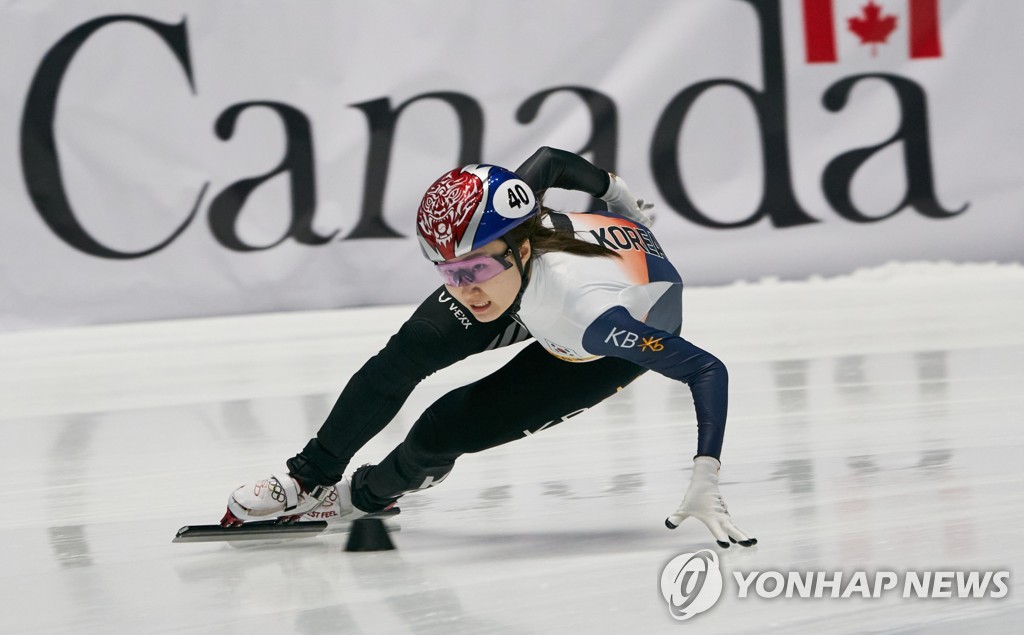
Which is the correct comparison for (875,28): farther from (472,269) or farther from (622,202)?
(472,269)

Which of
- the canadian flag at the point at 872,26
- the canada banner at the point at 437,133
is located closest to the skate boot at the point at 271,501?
the canada banner at the point at 437,133

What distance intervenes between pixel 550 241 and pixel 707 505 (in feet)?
2.00

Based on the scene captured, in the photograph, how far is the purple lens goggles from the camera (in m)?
2.33

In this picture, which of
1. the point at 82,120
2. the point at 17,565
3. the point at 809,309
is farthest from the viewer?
the point at 82,120

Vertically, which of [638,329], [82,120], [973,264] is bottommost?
[973,264]

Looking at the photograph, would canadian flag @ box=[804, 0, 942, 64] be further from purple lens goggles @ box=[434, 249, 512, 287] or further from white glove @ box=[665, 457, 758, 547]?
white glove @ box=[665, 457, 758, 547]

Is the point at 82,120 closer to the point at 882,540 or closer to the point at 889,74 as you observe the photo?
the point at 889,74

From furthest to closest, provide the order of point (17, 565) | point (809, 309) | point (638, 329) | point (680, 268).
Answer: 1. point (680, 268)
2. point (809, 309)
3. point (17, 565)
4. point (638, 329)

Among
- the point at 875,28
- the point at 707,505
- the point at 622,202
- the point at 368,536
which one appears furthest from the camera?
the point at 875,28

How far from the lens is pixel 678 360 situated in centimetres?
227

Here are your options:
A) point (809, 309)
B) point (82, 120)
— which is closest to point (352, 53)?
point (82, 120)

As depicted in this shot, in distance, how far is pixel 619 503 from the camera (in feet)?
8.98

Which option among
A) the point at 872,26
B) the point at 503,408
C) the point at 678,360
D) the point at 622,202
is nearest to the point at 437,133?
the point at 872,26

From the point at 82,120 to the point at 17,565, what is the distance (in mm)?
4442
